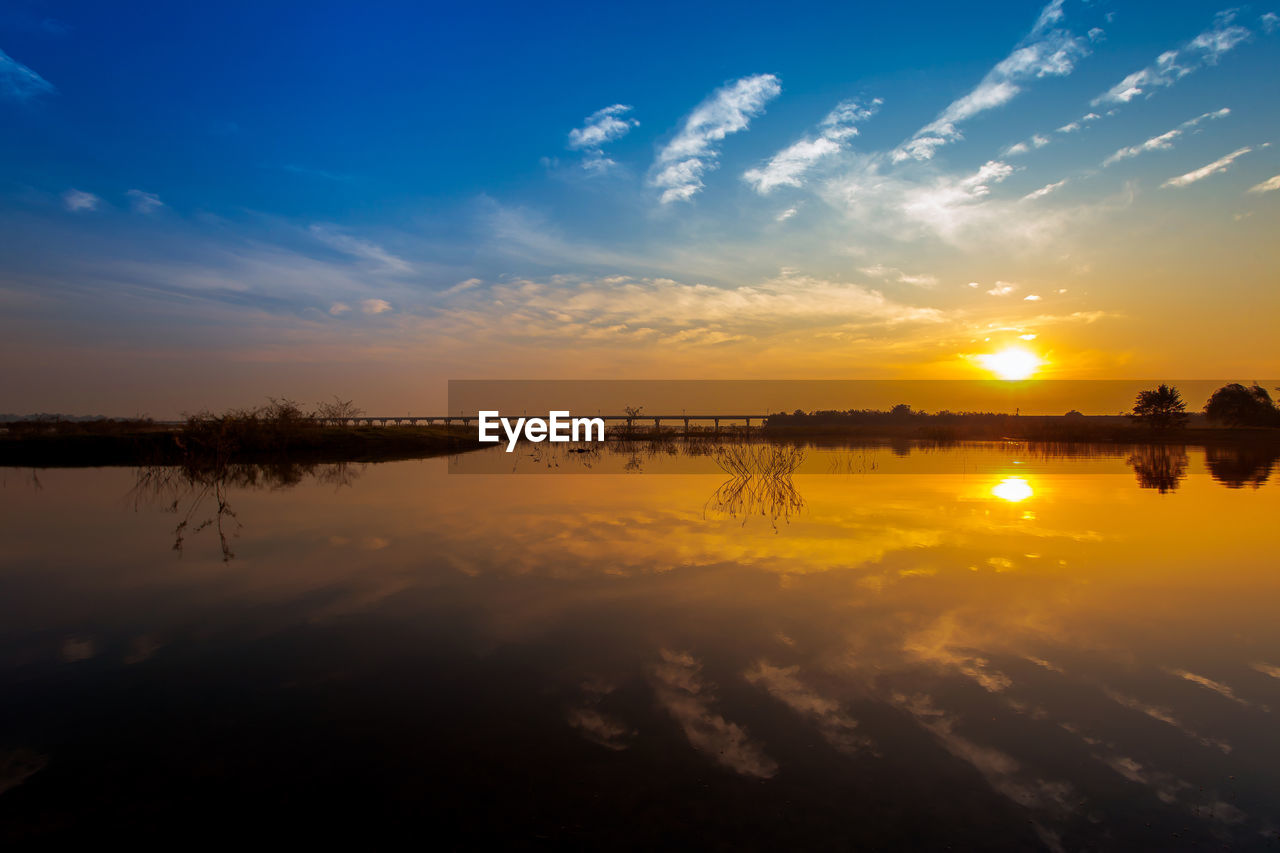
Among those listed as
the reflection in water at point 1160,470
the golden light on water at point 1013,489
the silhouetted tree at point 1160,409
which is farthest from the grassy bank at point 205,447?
the silhouetted tree at point 1160,409

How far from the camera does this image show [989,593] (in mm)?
7777

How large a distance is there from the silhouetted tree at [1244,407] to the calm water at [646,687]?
219ft

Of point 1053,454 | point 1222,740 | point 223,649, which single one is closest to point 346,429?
point 223,649

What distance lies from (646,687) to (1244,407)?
263 ft

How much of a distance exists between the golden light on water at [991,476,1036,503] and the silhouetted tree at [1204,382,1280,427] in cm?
5738

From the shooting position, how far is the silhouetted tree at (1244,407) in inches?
2261

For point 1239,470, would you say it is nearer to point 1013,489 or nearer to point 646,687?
point 1013,489

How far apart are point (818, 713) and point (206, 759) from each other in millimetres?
4242

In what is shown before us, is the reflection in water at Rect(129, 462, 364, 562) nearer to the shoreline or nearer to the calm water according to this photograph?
the calm water

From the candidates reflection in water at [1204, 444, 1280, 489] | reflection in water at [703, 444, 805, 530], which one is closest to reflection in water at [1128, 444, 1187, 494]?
reflection in water at [1204, 444, 1280, 489]

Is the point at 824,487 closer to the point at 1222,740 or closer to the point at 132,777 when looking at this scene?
the point at 1222,740

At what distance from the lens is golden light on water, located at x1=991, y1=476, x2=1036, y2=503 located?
667 inches

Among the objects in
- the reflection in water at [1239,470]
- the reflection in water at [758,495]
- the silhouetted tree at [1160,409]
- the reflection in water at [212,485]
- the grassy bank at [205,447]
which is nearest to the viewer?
the reflection in water at [212,485]

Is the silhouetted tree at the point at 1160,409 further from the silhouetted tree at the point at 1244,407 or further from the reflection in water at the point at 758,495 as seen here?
the reflection in water at the point at 758,495
